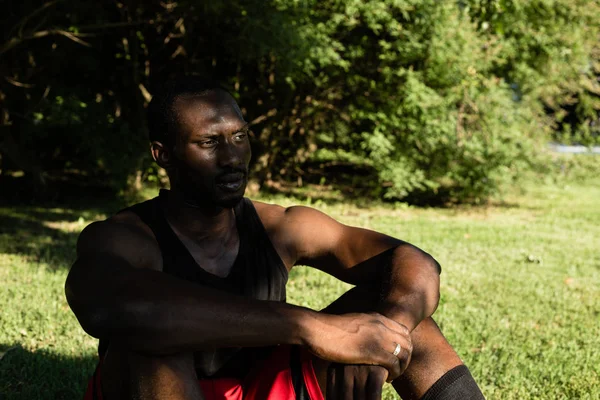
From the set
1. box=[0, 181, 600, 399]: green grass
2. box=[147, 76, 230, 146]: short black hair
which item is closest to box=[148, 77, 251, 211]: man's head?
box=[147, 76, 230, 146]: short black hair

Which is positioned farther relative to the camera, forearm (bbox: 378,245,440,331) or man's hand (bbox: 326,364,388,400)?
forearm (bbox: 378,245,440,331)

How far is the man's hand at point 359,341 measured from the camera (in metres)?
2.44

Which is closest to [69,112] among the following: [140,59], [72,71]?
[72,71]

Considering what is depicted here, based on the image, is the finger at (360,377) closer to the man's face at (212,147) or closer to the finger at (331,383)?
the finger at (331,383)

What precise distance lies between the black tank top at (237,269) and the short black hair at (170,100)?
274mm

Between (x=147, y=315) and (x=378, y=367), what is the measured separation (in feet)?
2.57

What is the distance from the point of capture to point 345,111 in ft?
44.5

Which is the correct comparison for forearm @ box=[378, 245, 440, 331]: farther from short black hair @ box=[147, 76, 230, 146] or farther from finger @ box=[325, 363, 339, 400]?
short black hair @ box=[147, 76, 230, 146]

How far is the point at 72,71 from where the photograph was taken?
480 inches

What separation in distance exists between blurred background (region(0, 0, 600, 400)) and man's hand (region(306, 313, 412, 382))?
528 centimetres

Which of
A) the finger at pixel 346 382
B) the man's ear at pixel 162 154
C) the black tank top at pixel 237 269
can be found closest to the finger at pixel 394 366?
the finger at pixel 346 382

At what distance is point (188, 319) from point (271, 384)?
472 millimetres

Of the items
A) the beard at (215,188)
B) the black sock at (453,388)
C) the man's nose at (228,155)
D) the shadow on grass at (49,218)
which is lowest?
the shadow on grass at (49,218)

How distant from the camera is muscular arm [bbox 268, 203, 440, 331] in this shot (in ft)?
9.00
